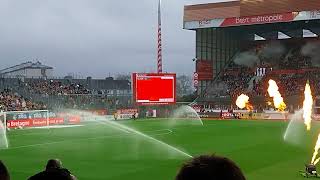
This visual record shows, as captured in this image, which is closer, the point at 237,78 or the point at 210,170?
the point at 210,170

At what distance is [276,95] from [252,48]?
12357 mm

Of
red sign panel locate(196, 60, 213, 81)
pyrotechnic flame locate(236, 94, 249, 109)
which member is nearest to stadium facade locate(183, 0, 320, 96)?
red sign panel locate(196, 60, 213, 81)

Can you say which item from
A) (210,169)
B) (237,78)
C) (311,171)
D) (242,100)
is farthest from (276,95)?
(210,169)

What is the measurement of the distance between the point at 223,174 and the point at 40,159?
2120 centimetres

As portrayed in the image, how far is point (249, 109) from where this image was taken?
199 feet

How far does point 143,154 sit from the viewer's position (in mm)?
24406

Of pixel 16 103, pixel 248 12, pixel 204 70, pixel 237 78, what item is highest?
pixel 248 12

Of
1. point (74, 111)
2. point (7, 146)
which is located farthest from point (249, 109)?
point (7, 146)

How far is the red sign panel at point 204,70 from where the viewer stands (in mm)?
69812

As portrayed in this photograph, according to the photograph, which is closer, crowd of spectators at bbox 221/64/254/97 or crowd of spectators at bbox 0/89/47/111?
crowd of spectators at bbox 0/89/47/111

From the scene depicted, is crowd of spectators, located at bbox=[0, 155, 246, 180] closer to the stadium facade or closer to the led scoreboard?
the led scoreboard

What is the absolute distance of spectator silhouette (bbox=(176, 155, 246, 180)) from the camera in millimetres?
2727

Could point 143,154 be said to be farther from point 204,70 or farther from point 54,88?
point 204,70

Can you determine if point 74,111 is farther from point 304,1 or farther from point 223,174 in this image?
point 223,174
